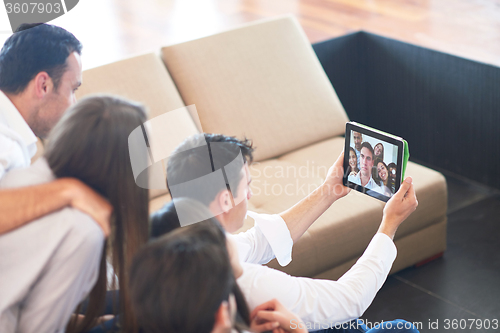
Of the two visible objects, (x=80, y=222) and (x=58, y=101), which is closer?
(x=80, y=222)

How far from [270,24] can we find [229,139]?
4.18ft

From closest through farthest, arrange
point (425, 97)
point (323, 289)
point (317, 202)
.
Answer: point (323, 289) → point (317, 202) → point (425, 97)

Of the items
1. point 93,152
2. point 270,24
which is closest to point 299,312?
point 93,152

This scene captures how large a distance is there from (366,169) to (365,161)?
21 millimetres

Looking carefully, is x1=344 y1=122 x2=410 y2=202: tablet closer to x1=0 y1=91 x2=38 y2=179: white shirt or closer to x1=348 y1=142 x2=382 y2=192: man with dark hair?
x1=348 y1=142 x2=382 y2=192: man with dark hair

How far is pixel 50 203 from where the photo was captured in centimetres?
85

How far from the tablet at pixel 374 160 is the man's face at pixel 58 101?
2.19 ft

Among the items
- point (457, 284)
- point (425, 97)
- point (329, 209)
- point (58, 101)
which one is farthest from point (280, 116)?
point (58, 101)

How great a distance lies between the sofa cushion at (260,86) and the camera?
221 centimetres

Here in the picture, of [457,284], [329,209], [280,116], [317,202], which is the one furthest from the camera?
[280,116]

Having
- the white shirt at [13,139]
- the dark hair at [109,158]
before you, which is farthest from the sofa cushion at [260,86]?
the dark hair at [109,158]

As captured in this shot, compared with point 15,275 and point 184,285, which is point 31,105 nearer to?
point 15,275

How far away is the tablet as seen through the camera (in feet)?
4.17

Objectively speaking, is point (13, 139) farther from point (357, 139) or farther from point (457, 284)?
point (457, 284)
